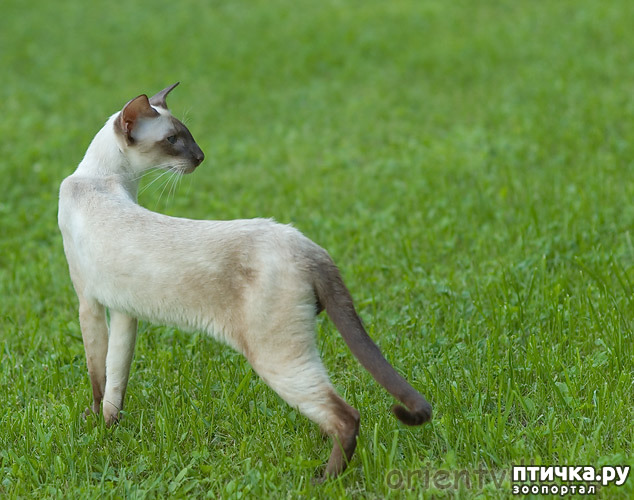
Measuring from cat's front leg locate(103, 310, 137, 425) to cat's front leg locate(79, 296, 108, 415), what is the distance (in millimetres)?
114

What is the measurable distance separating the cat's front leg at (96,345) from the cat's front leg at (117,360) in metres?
0.11

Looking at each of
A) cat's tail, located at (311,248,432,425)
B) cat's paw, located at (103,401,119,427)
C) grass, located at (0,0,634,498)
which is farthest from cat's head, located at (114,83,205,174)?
cat's paw, located at (103,401,119,427)

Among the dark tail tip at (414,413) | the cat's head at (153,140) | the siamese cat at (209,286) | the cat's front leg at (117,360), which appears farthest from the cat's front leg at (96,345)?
the dark tail tip at (414,413)

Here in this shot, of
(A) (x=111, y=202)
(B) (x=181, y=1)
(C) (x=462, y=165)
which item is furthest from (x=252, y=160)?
(B) (x=181, y=1)

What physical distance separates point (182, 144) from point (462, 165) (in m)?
4.08

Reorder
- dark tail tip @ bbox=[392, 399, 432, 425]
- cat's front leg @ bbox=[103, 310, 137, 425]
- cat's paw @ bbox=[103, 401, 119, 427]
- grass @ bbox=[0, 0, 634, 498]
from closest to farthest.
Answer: dark tail tip @ bbox=[392, 399, 432, 425], grass @ bbox=[0, 0, 634, 498], cat's front leg @ bbox=[103, 310, 137, 425], cat's paw @ bbox=[103, 401, 119, 427]

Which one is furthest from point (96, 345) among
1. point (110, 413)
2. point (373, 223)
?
point (373, 223)

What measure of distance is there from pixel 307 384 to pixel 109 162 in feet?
5.44

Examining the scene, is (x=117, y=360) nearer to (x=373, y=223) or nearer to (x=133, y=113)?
(x=133, y=113)

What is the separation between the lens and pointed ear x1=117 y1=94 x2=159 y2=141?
12.6 ft

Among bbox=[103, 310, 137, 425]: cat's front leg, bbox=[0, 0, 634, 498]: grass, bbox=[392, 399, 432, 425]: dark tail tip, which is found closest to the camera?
bbox=[392, 399, 432, 425]: dark tail tip

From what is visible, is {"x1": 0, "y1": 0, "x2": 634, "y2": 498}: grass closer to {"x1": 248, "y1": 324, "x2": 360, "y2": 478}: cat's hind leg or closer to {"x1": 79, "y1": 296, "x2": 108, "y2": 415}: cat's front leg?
{"x1": 79, "y1": 296, "x2": 108, "y2": 415}: cat's front leg

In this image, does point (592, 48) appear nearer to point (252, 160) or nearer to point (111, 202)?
point (252, 160)

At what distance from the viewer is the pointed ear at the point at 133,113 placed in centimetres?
383
